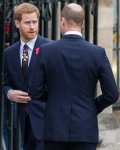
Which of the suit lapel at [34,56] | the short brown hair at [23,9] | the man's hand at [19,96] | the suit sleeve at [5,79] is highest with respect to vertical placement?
the short brown hair at [23,9]

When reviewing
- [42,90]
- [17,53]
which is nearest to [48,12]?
[17,53]

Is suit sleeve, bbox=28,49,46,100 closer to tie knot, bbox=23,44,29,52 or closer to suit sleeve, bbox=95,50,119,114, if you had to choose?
suit sleeve, bbox=95,50,119,114

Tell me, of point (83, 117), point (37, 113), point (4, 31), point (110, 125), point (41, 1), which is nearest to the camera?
point (83, 117)

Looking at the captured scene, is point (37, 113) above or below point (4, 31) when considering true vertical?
below

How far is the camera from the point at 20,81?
6.08m

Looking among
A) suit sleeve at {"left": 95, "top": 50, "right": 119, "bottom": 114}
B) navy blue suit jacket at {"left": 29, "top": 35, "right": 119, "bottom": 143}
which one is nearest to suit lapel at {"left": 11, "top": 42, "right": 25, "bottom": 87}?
navy blue suit jacket at {"left": 29, "top": 35, "right": 119, "bottom": 143}

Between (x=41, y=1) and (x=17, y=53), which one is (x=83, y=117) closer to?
(x=17, y=53)

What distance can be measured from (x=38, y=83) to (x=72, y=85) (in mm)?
290

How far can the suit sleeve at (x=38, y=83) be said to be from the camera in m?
5.29

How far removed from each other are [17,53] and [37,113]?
57cm

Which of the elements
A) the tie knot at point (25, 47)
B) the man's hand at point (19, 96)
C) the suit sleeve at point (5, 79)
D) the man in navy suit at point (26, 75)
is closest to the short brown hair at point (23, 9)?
the man in navy suit at point (26, 75)

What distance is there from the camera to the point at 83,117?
5176 millimetres

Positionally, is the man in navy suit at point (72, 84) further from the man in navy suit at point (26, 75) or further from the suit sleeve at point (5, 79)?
the suit sleeve at point (5, 79)

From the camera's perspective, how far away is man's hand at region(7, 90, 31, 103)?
5914mm
